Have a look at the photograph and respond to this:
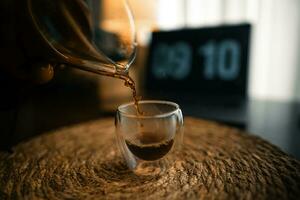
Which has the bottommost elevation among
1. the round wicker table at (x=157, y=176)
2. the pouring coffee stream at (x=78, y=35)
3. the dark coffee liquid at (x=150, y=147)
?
the round wicker table at (x=157, y=176)

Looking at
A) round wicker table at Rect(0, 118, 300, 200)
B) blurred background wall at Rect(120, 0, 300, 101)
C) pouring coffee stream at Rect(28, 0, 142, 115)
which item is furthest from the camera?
blurred background wall at Rect(120, 0, 300, 101)

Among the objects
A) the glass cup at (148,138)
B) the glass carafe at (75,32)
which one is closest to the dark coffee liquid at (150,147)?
the glass cup at (148,138)

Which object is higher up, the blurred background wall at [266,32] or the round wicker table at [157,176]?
the blurred background wall at [266,32]

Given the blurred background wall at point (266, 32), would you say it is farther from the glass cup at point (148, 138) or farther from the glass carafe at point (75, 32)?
the glass cup at point (148, 138)

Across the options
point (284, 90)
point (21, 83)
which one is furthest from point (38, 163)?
point (284, 90)

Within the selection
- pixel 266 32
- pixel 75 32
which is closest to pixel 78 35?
pixel 75 32

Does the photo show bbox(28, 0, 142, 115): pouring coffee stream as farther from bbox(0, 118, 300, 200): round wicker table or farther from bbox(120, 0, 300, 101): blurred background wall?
bbox(120, 0, 300, 101): blurred background wall

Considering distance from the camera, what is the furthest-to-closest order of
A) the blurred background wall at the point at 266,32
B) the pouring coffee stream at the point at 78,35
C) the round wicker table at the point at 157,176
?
the blurred background wall at the point at 266,32
the pouring coffee stream at the point at 78,35
the round wicker table at the point at 157,176

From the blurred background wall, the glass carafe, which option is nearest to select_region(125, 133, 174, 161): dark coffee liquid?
the glass carafe
